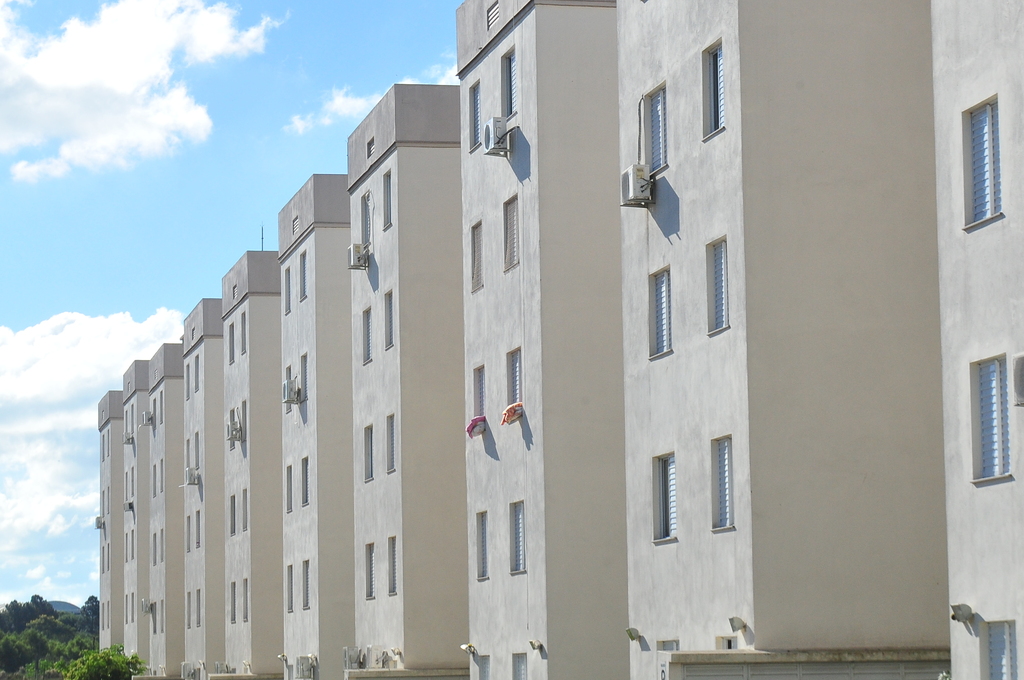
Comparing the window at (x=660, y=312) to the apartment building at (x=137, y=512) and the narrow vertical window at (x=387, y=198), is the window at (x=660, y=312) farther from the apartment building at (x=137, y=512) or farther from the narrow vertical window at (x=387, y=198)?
the apartment building at (x=137, y=512)

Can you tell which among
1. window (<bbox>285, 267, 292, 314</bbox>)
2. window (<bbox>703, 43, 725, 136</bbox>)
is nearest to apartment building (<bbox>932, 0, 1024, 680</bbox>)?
window (<bbox>703, 43, 725, 136</bbox>)

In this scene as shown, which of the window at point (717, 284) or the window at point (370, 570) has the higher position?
the window at point (717, 284)

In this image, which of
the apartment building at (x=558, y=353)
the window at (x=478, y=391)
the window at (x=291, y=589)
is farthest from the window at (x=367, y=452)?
the apartment building at (x=558, y=353)

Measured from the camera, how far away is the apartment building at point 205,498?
2200 inches

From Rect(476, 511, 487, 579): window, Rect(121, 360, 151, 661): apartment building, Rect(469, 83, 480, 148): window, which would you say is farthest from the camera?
Rect(121, 360, 151, 661): apartment building

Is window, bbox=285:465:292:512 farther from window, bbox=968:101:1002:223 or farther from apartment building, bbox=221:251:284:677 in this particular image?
window, bbox=968:101:1002:223

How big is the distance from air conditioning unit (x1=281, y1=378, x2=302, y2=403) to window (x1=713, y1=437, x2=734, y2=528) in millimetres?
22401

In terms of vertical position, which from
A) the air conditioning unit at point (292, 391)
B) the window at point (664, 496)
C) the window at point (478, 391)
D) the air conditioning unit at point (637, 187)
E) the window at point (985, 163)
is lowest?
the window at point (664, 496)

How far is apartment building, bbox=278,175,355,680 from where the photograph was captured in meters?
40.8

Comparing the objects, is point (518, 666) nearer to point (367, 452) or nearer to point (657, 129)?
point (657, 129)

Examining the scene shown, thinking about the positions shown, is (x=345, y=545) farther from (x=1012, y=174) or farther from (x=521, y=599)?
(x=1012, y=174)

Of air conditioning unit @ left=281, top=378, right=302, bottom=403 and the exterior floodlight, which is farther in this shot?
air conditioning unit @ left=281, top=378, right=302, bottom=403

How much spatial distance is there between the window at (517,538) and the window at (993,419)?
12586 millimetres

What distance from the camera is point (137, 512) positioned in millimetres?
74062
